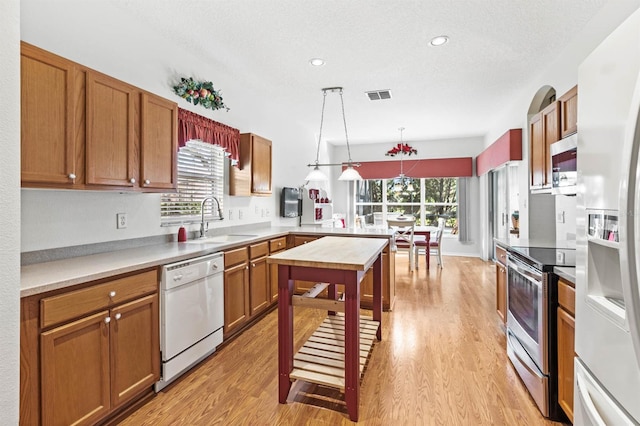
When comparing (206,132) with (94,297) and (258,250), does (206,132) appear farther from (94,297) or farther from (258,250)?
(94,297)

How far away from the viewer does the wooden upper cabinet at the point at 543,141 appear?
263cm

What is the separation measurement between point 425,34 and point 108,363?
334 cm

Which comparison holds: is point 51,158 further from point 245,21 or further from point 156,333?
point 245,21

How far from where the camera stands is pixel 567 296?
1651 mm

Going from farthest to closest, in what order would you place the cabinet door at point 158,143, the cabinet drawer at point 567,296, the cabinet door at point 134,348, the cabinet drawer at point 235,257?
the cabinet drawer at point 235,257
the cabinet door at point 158,143
the cabinet door at point 134,348
the cabinet drawer at point 567,296

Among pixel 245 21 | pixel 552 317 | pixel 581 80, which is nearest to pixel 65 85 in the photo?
pixel 245 21

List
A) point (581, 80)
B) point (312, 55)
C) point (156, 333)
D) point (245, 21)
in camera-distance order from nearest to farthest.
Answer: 1. point (581, 80)
2. point (156, 333)
3. point (245, 21)
4. point (312, 55)

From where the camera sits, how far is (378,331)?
2.86 m

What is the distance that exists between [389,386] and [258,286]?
1.63m

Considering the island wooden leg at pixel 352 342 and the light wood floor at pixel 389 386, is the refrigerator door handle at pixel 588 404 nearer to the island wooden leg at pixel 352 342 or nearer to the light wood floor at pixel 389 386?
the light wood floor at pixel 389 386

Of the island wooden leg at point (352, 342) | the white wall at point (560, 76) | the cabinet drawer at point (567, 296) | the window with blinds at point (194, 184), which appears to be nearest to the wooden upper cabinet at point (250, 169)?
the window with blinds at point (194, 184)

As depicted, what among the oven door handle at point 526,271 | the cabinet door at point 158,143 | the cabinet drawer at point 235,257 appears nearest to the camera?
the oven door handle at point 526,271

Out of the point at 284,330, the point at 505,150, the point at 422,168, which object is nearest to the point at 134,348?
the point at 284,330

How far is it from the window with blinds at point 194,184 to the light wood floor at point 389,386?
129 centimetres
